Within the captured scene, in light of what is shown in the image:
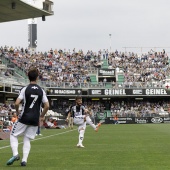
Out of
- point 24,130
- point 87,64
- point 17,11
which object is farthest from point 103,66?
point 24,130

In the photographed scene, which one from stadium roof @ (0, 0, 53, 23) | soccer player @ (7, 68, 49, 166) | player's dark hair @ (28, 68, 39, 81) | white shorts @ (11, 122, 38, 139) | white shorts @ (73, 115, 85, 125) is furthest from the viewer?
stadium roof @ (0, 0, 53, 23)

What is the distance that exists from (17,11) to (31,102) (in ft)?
110

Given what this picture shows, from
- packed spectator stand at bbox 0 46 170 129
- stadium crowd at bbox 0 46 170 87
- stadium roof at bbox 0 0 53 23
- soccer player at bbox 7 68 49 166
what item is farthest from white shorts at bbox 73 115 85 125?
stadium crowd at bbox 0 46 170 87

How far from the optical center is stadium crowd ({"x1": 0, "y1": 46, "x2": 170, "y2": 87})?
218ft

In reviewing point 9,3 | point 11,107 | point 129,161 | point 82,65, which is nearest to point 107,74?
point 82,65

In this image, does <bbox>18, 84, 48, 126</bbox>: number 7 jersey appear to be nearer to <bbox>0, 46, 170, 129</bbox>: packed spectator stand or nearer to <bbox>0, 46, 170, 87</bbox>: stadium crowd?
<bbox>0, 46, 170, 129</bbox>: packed spectator stand

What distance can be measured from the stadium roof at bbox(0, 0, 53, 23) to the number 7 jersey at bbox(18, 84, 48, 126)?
29.8 metres

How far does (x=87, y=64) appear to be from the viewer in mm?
73375

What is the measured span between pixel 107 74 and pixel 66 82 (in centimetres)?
893

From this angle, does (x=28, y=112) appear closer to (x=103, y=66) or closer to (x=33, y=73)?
(x=33, y=73)

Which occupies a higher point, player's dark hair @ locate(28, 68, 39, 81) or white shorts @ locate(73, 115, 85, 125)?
player's dark hair @ locate(28, 68, 39, 81)

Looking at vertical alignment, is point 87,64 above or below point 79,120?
above

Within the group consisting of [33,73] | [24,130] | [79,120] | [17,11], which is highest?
[17,11]

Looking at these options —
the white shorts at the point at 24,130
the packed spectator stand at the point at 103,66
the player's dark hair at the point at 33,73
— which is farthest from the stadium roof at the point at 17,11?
the player's dark hair at the point at 33,73
